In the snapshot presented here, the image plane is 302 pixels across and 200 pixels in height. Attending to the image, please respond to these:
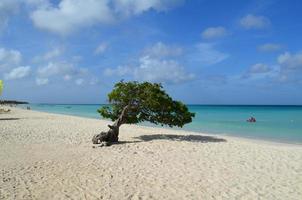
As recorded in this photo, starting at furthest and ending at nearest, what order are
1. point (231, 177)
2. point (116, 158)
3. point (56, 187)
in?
point (116, 158) < point (231, 177) < point (56, 187)

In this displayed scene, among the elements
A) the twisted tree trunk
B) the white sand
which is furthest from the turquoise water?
the twisted tree trunk

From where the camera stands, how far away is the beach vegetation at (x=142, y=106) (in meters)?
14.3

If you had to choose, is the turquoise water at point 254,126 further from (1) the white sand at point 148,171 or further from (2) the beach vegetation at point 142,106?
(1) the white sand at point 148,171

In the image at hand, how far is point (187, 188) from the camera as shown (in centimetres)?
708

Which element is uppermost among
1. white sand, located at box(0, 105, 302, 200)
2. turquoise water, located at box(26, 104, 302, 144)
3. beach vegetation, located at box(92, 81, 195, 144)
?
beach vegetation, located at box(92, 81, 195, 144)

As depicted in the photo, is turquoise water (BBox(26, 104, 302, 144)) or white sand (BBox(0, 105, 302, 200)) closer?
white sand (BBox(0, 105, 302, 200))

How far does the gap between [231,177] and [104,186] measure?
10.3 feet

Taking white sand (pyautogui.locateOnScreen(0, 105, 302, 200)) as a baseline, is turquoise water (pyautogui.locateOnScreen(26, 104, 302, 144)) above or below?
above

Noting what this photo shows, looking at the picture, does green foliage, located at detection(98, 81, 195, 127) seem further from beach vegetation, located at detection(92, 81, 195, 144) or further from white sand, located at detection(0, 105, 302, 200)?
white sand, located at detection(0, 105, 302, 200)

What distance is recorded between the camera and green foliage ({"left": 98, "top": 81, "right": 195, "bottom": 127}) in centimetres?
1435

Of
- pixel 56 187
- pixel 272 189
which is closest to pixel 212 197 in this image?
pixel 272 189

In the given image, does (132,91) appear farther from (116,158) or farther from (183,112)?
(116,158)

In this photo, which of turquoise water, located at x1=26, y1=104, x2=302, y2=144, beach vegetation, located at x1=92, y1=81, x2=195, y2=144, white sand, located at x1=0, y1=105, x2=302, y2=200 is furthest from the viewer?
turquoise water, located at x1=26, y1=104, x2=302, y2=144

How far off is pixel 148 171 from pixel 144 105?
630cm
